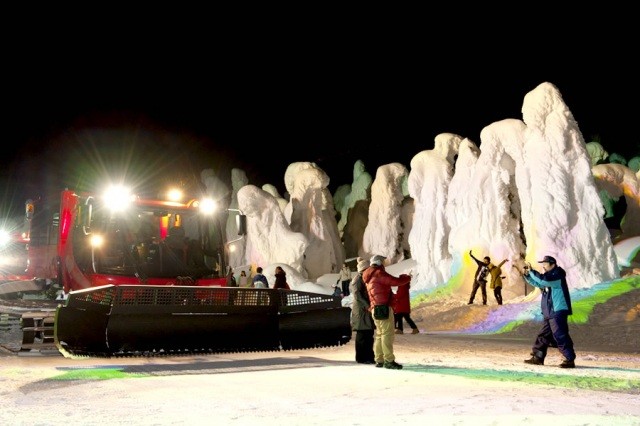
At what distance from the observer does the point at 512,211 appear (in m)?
28.0

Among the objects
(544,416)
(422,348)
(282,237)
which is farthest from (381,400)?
(282,237)

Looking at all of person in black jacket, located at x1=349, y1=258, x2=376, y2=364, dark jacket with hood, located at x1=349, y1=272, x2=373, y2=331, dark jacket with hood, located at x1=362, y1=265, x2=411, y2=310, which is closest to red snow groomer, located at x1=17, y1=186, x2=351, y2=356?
person in black jacket, located at x1=349, y1=258, x2=376, y2=364

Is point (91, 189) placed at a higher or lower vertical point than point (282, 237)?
lower

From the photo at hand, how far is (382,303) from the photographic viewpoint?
381 inches

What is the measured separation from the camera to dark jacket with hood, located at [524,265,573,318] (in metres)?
9.80

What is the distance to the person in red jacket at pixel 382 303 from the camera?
9.58 m

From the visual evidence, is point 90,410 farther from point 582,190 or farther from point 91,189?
point 582,190

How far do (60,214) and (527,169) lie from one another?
17.6m

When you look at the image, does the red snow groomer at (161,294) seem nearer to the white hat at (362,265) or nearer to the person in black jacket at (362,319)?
the person in black jacket at (362,319)

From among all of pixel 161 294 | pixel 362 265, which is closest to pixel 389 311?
pixel 362 265

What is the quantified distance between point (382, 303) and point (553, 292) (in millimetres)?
2606

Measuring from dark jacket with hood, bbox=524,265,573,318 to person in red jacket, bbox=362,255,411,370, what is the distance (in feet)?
6.72

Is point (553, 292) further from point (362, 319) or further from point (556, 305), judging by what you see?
point (362, 319)

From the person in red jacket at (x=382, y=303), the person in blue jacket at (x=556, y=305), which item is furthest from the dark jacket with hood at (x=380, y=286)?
the person in blue jacket at (x=556, y=305)
